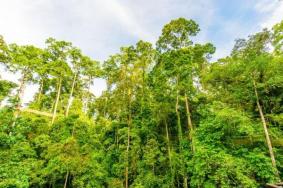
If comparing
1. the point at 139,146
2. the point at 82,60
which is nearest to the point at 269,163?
the point at 139,146

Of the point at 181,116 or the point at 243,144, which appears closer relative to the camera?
the point at 243,144

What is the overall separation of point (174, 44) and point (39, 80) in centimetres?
1676

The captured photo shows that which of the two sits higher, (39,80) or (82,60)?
(82,60)

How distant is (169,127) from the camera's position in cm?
1357

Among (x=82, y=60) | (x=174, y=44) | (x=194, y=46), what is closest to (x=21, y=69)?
(x=82, y=60)

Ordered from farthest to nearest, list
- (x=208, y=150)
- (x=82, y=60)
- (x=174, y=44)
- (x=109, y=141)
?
(x=82, y=60)
(x=109, y=141)
(x=174, y=44)
(x=208, y=150)

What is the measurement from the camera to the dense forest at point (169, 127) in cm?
908

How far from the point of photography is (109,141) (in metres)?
14.1

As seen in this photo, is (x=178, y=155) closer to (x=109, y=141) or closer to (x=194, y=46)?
(x=109, y=141)

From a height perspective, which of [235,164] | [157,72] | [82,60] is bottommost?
[235,164]

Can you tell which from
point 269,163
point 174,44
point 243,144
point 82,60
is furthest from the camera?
point 82,60

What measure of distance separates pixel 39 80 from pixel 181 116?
17.3m

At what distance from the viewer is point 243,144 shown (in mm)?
10508

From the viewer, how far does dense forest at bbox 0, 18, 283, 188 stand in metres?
9.08
